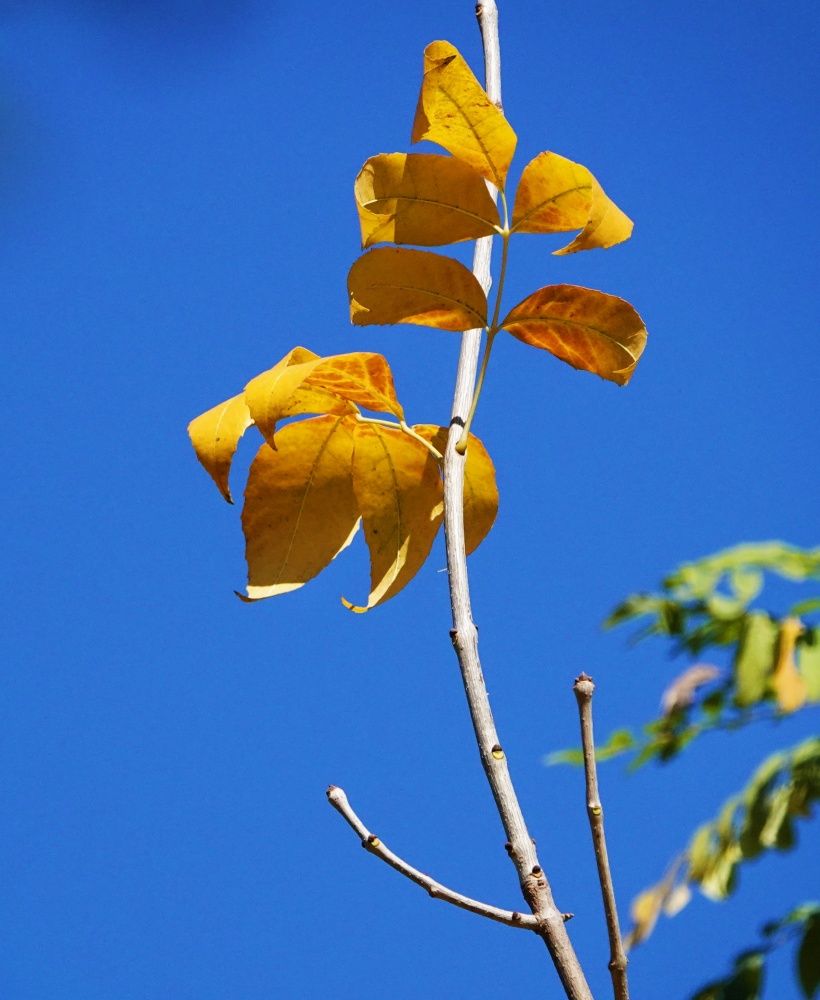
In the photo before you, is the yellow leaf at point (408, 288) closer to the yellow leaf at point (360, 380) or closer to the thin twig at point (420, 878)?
the yellow leaf at point (360, 380)

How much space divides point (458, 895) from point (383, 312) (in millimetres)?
190

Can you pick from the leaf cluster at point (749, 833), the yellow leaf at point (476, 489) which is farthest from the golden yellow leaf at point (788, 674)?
the yellow leaf at point (476, 489)

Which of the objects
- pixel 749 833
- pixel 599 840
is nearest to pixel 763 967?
pixel 749 833

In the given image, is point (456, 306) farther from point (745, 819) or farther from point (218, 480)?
point (745, 819)

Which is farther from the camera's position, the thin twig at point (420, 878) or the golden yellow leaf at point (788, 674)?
the golden yellow leaf at point (788, 674)

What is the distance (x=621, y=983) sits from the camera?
0.85ft

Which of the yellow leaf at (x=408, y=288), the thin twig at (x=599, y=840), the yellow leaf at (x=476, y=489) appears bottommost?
→ the thin twig at (x=599, y=840)

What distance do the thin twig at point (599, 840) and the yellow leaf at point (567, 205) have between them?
5.8 inches

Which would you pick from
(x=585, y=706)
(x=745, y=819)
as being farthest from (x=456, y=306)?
(x=745, y=819)

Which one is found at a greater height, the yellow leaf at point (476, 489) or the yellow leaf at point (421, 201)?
the yellow leaf at point (421, 201)

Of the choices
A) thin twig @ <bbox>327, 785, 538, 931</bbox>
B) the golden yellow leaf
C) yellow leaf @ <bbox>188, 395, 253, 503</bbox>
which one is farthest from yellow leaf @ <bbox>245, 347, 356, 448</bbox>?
the golden yellow leaf

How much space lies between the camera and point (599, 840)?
27cm

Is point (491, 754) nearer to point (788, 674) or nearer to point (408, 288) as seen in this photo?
point (408, 288)

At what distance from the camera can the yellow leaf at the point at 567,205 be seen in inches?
12.2
